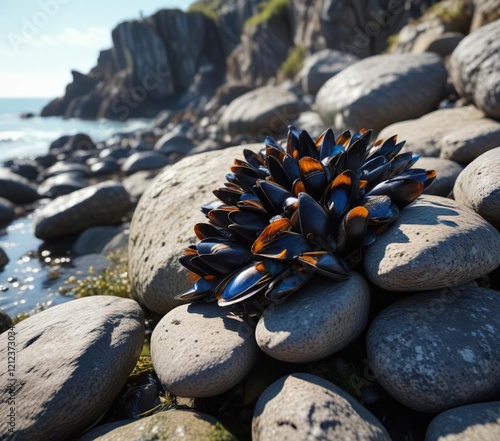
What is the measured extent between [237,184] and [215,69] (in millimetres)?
53509

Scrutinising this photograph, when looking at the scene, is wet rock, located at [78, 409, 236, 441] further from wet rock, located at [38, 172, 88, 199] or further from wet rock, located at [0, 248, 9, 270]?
wet rock, located at [38, 172, 88, 199]

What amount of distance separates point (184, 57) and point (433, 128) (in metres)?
56.4

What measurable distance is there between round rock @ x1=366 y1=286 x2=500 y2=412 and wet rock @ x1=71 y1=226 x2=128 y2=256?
6.02 m

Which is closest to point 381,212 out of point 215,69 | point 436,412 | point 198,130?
point 436,412

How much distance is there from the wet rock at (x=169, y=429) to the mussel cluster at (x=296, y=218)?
71 centimetres

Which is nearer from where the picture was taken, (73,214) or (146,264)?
(146,264)

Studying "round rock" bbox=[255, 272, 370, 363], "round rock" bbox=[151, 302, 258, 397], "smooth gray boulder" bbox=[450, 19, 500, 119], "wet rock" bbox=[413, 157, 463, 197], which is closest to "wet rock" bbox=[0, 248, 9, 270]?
"round rock" bbox=[151, 302, 258, 397]

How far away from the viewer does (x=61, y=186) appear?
12609mm

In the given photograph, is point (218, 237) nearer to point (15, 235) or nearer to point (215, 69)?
point (15, 235)

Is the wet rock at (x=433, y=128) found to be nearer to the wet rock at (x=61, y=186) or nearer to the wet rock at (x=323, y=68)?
the wet rock at (x=323, y=68)

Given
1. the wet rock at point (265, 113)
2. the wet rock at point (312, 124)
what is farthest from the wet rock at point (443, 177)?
the wet rock at point (265, 113)

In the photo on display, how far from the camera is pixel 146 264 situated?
3.86m

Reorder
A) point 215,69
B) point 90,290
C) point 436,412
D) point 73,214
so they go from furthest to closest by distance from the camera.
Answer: point 215,69 < point 73,214 < point 90,290 < point 436,412

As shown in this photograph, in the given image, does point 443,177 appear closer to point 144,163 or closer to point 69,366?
point 69,366
